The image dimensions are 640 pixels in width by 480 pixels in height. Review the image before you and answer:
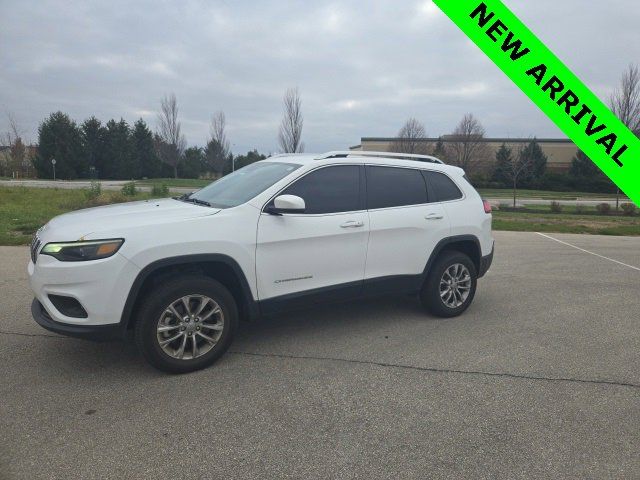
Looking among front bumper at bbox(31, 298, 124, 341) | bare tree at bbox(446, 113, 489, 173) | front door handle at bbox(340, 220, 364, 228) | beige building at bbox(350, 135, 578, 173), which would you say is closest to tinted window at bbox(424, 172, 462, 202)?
front door handle at bbox(340, 220, 364, 228)

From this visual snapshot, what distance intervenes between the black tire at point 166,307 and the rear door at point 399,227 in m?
1.47

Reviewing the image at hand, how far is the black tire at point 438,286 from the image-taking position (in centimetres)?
518

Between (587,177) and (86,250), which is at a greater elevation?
(587,177)

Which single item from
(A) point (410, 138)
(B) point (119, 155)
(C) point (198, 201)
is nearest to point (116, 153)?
(B) point (119, 155)

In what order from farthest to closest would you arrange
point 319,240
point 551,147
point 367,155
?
point 551,147 → point 367,155 → point 319,240

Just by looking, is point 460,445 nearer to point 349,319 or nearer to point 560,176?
point 349,319

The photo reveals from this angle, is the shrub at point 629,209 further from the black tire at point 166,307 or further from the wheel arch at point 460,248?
the black tire at point 166,307

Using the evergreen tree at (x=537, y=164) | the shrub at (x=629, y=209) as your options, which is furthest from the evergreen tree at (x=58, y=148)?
the shrub at (x=629, y=209)

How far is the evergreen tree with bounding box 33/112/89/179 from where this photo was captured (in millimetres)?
52688

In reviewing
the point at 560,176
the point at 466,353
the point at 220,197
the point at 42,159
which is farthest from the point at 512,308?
the point at 42,159

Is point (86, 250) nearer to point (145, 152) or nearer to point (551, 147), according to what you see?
point (145, 152)

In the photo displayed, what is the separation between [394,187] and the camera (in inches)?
195

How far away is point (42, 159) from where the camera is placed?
5278 cm

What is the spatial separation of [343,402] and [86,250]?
7.04 feet
